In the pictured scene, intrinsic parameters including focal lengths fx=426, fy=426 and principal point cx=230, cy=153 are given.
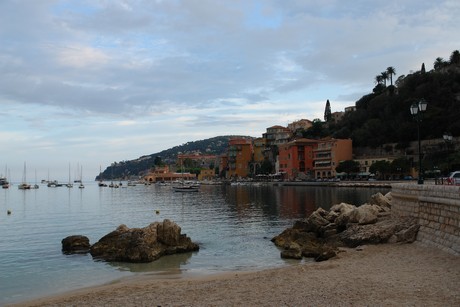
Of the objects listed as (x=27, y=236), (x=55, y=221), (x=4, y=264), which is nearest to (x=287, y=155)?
(x=55, y=221)

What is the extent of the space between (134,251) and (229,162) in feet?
555

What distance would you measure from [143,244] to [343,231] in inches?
499

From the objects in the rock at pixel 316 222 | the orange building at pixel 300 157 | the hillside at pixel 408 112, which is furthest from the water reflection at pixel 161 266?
the orange building at pixel 300 157

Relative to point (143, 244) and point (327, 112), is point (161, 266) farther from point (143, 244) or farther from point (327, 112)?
point (327, 112)

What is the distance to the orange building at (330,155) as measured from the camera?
134 metres

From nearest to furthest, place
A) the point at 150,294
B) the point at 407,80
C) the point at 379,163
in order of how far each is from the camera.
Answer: the point at 150,294 → the point at 379,163 → the point at 407,80

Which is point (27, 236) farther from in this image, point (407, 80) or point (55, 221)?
point (407, 80)

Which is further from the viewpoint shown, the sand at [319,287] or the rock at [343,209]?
the rock at [343,209]

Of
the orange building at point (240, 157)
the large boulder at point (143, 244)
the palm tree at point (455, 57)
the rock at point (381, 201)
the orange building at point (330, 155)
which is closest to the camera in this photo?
the large boulder at point (143, 244)

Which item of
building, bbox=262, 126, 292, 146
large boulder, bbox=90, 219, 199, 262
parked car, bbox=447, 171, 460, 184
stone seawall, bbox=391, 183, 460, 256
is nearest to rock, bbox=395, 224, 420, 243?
stone seawall, bbox=391, 183, 460, 256

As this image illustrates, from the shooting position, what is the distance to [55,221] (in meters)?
46.5

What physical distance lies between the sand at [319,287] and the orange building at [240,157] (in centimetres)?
16930

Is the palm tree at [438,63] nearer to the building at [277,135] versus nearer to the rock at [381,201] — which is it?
the building at [277,135]

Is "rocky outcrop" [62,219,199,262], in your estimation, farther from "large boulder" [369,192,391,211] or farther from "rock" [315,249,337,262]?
"large boulder" [369,192,391,211]
